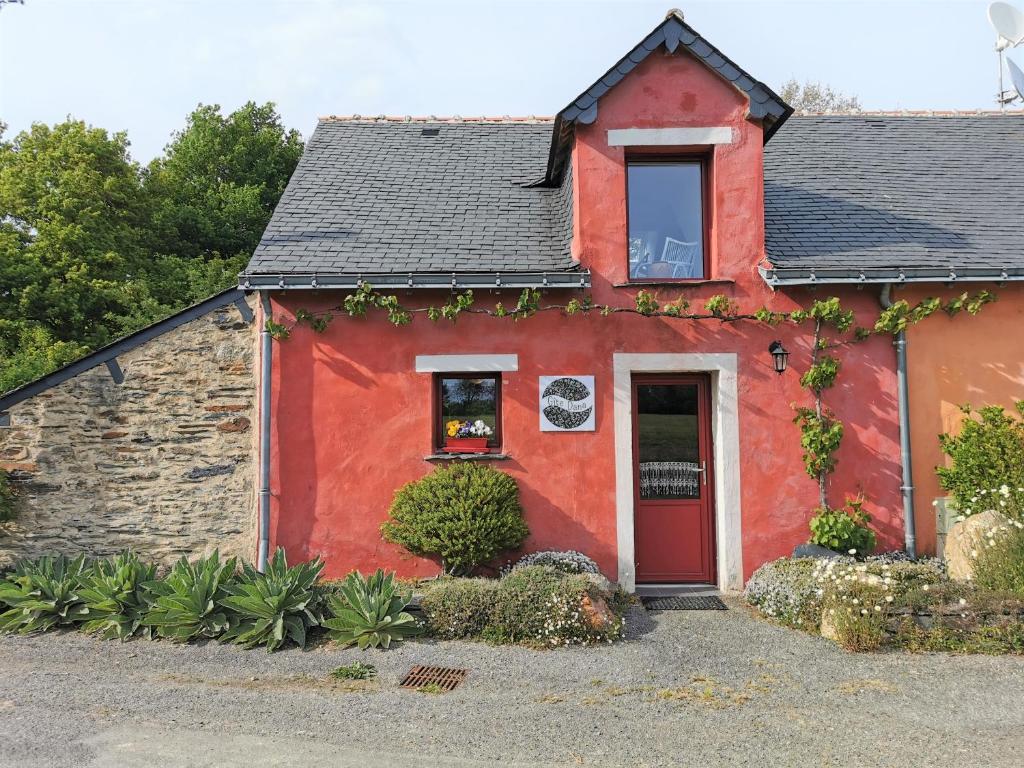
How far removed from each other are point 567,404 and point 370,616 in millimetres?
3118

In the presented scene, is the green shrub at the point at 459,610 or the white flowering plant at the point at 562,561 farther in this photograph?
the white flowering plant at the point at 562,561

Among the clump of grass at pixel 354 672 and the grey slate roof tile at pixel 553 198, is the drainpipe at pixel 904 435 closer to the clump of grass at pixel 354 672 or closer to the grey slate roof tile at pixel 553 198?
the grey slate roof tile at pixel 553 198

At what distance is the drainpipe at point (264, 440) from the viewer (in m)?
7.48

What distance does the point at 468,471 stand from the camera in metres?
7.35

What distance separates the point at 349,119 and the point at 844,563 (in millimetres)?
9760

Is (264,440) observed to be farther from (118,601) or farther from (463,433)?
(463,433)

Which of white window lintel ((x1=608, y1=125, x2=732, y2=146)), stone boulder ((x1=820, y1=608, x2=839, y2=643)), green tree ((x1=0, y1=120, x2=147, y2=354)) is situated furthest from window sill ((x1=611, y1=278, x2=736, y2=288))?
green tree ((x1=0, y1=120, x2=147, y2=354))

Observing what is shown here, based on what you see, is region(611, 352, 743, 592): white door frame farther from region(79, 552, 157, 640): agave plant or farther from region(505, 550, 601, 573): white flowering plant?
region(79, 552, 157, 640): agave plant

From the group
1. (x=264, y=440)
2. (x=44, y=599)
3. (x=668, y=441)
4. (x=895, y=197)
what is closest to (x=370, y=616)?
(x=264, y=440)

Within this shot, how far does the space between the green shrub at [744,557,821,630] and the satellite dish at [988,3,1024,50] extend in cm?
1127

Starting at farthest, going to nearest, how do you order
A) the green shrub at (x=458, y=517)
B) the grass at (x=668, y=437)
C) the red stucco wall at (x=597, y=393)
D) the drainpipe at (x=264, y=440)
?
1. the grass at (x=668, y=437)
2. the red stucco wall at (x=597, y=393)
3. the drainpipe at (x=264, y=440)
4. the green shrub at (x=458, y=517)

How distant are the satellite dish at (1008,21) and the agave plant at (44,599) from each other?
16282mm

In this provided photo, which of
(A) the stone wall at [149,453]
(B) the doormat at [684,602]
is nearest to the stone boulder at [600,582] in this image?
(B) the doormat at [684,602]

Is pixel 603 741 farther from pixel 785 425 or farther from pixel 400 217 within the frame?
pixel 400 217
